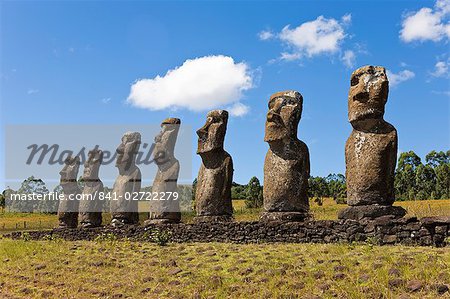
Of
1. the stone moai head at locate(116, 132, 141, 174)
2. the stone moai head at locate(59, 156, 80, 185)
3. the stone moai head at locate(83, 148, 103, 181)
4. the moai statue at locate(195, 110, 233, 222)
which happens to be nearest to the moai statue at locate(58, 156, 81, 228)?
the stone moai head at locate(59, 156, 80, 185)

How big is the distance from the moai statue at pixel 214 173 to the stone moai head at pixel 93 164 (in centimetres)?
716

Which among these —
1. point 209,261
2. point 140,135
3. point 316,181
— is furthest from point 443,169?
point 209,261

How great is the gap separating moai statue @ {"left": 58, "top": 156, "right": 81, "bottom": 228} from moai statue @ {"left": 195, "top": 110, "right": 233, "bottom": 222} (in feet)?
27.4

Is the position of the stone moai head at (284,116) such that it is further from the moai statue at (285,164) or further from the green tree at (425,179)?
the green tree at (425,179)

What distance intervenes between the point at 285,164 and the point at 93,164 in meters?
11.1

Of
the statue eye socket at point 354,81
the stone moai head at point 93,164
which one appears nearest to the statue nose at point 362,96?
the statue eye socket at point 354,81

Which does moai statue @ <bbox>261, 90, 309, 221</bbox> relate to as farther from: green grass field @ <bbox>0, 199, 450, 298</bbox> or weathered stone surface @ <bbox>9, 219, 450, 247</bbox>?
green grass field @ <bbox>0, 199, 450, 298</bbox>

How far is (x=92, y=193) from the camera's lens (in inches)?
850

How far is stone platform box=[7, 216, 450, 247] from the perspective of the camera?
33.4 ft

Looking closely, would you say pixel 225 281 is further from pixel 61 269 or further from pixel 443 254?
pixel 61 269

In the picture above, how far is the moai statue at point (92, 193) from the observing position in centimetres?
2112

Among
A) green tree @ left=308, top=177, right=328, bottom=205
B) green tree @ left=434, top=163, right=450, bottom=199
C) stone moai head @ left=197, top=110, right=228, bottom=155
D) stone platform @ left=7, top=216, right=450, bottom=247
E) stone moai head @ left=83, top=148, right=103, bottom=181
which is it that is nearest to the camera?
stone platform @ left=7, top=216, right=450, bottom=247

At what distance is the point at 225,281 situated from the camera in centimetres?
943

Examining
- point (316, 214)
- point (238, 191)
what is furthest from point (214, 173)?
point (238, 191)
